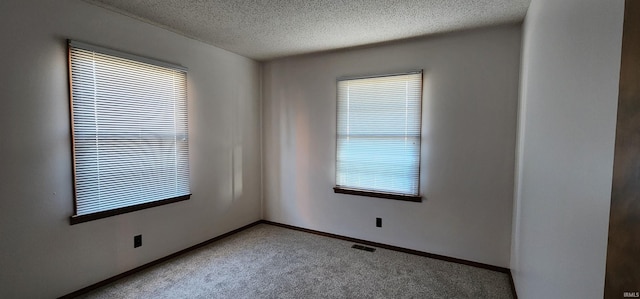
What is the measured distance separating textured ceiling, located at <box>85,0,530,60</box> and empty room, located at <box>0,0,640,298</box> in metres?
0.02

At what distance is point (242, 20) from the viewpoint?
8.47 feet

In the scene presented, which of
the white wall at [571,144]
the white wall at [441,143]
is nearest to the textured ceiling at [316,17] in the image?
the white wall at [441,143]

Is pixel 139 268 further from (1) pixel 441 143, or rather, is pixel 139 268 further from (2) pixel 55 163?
(1) pixel 441 143

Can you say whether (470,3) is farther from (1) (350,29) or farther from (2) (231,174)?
(2) (231,174)

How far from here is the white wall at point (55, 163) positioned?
1.92 metres

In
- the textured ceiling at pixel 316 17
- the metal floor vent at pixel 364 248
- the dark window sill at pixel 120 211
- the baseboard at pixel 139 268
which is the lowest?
the metal floor vent at pixel 364 248

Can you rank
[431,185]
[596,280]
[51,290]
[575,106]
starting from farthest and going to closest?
[431,185] < [51,290] < [575,106] < [596,280]

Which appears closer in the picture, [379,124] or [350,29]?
[350,29]

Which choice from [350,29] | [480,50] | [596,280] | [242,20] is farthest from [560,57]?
[242,20]

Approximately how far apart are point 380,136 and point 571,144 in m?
2.24

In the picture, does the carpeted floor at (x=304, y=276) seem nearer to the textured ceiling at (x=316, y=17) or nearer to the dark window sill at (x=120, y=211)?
the dark window sill at (x=120, y=211)

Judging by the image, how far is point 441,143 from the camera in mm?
2969

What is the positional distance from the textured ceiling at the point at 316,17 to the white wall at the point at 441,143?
26 centimetres

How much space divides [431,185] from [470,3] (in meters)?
1.77
